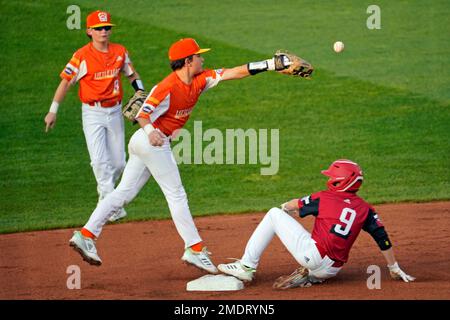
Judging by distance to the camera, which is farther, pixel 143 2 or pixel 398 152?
pixel 143 2

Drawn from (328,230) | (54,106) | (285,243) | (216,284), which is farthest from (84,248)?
(54,106)

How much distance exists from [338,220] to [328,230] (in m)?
0.12

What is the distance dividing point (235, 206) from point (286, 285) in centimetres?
415

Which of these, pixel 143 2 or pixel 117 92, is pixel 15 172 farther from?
pixel 143 2

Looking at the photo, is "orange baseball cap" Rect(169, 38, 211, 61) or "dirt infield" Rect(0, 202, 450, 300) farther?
"orange baseball cap" Rect(169, 38, 211, 61)

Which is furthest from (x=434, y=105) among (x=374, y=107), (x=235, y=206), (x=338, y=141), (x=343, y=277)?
(x=343, y=277)

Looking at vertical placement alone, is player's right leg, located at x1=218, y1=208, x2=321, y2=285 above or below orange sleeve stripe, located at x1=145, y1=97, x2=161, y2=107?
below

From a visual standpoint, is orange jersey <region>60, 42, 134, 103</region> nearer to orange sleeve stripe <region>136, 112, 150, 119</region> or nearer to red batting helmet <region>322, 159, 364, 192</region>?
orange sleeve stripe <region>136, 112, 150, 119</region>

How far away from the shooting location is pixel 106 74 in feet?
37.1

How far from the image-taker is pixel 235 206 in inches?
499

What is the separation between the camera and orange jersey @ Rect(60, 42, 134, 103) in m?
11.2

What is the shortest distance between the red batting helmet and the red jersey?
6 cm

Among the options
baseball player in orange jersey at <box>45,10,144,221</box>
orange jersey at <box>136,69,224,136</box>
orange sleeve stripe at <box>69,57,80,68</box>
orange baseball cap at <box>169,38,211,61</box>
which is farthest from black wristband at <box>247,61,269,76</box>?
orange sleeve stripe at <box>69,57,80,68</box>

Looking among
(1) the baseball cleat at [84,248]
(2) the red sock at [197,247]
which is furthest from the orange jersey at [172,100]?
(1) the baseball cleat at [84,248]
